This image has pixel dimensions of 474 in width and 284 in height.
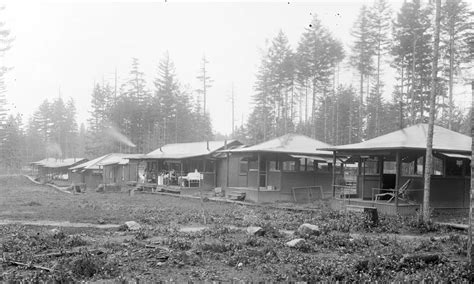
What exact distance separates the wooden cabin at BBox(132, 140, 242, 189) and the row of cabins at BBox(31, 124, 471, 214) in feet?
0.25

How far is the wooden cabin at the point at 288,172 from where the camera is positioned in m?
25.2

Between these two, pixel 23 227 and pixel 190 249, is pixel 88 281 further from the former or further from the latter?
pixel 23 227

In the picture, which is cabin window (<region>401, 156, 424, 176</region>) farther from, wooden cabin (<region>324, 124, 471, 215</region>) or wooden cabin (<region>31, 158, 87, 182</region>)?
wooden cabin (<region>31, 158, 87, 182</region>)

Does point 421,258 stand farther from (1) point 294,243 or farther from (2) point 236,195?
(2) point 236,195

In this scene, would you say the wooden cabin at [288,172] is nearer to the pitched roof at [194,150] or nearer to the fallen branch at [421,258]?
the pitched roof at [194,150]

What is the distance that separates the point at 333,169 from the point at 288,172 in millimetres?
5892

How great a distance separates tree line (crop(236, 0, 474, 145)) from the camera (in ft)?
102

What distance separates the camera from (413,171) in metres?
20.0

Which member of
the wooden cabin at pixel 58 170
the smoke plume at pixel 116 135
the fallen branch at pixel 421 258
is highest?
the smoke plume at pixel 116 135

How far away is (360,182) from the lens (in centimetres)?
2091

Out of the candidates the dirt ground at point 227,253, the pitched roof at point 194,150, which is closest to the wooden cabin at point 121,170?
the pitched roof at point 194,150

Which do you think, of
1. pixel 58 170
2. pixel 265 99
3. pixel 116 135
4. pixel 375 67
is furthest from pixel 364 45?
pixel 58 170

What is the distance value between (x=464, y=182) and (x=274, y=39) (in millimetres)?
31043

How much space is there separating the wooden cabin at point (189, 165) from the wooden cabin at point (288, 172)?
4.75m
